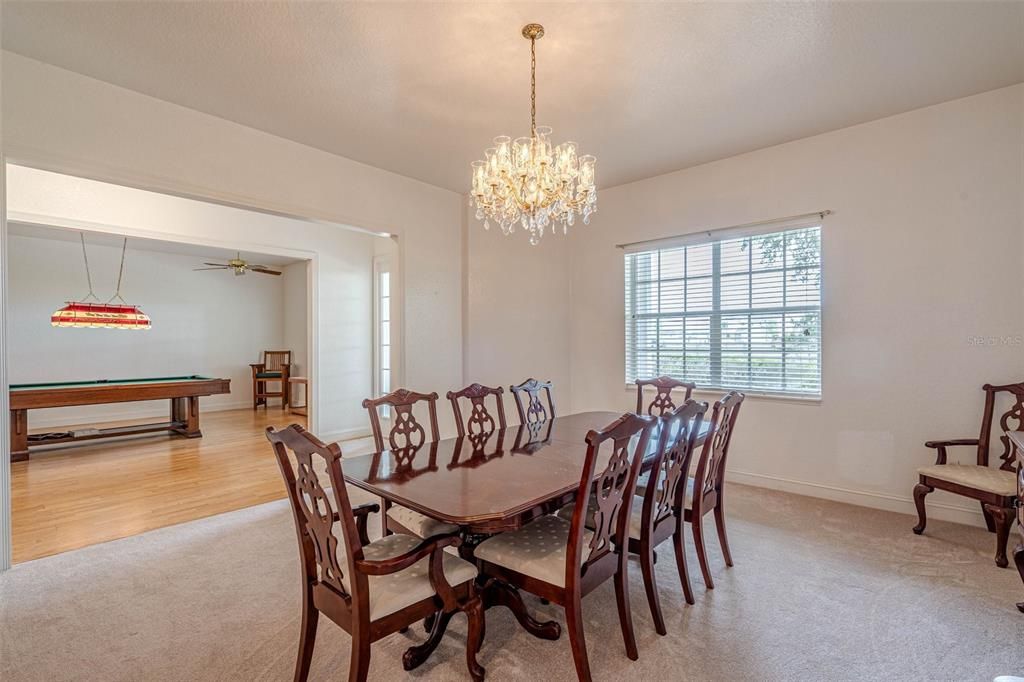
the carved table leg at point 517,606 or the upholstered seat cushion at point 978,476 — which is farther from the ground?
the upholstered seat cushion at point 978,476

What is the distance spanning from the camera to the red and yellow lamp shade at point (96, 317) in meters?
5.64

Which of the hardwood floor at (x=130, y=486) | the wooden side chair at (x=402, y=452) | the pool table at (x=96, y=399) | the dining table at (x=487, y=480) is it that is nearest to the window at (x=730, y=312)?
the dining table at (x=487, y=480)

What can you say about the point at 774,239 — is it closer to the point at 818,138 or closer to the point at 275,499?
the point at 818,138

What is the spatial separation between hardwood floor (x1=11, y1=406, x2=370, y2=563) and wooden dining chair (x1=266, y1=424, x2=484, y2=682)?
240cm

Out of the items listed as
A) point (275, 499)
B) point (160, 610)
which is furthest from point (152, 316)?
point (160, 610)

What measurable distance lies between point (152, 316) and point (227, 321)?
1.14 metres

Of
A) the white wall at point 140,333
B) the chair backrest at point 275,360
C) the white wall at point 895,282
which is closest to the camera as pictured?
the white wall at point 895,282

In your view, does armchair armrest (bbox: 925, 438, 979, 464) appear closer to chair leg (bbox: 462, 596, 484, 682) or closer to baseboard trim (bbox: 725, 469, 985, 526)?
baseboard trim (bbox: 725, 469, 985, 526)

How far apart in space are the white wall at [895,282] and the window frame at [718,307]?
7cm

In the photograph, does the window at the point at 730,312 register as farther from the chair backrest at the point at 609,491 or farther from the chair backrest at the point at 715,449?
the chair backrest at the point at 609,491

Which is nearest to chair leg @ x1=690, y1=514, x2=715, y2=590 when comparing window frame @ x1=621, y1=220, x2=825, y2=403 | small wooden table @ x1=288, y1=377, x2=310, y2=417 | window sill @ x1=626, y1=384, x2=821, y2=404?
window sill @ x1=626, y1=384, x2=821, y2=404

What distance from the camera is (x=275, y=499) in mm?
3717

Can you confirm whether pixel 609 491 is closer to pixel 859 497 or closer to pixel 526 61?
pixel 526 61

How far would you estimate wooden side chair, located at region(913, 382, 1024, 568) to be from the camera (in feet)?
8.16
